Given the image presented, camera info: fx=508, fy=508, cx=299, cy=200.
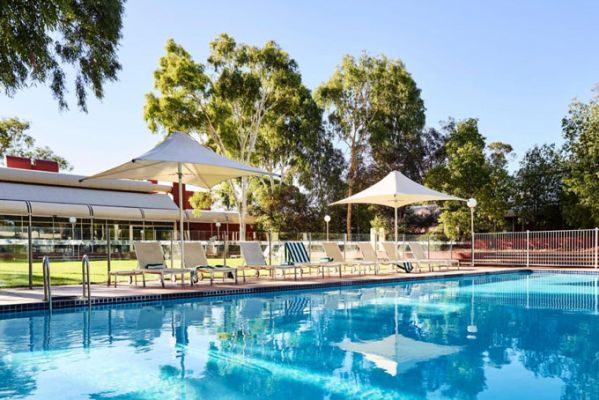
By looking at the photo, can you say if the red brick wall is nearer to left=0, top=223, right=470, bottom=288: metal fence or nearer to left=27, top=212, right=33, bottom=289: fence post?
left=0, top=223, right=470, bottom=288: metal fence

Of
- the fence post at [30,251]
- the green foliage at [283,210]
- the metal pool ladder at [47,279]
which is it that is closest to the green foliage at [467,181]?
the green foliage at [283,210]

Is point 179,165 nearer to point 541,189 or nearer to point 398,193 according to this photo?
point 398,193

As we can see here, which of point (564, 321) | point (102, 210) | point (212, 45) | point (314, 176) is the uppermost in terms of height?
point (212, 45)

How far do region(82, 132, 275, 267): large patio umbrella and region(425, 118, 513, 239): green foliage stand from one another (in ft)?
43.6

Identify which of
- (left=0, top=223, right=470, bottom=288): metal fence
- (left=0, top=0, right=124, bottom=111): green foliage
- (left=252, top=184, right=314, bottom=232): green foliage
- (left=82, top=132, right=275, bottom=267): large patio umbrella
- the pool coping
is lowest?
the pool coping

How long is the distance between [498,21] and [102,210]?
24.2m

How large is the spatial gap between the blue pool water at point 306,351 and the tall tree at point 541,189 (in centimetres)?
1812

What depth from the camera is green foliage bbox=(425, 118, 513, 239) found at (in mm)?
22688

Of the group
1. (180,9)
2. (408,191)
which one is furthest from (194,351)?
(180,9)

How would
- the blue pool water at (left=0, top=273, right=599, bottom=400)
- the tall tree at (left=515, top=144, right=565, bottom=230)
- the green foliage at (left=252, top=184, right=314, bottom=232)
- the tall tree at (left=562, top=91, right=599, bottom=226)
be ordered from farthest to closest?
the green foliage at (left=252, top=184, right=314, bottom=232) → the tall tree at (left=515, top=144, right=565, bottom=230) → the tall tree at (left=562, top=91, right=599, bottom=226) → the blue pool water at (left=0, top=273, right=599, bottom=400)

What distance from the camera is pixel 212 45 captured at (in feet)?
78.6

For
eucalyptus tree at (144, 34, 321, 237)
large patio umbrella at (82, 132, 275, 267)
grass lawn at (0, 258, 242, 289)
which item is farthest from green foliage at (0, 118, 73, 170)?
large patio umbrella at (82, 132, 275, 267)

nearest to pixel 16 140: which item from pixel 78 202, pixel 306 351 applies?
pixel 78 202

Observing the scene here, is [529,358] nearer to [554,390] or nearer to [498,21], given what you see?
[554,390]
